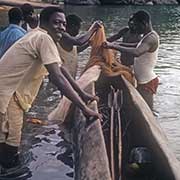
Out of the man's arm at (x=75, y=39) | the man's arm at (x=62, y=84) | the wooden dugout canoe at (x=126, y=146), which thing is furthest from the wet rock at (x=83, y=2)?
the man's arm at (x=62, y=84)

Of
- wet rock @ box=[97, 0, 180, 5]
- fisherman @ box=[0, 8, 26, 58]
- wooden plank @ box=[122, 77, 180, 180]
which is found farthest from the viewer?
wet rock @ box=[97, 0, 180, 5]

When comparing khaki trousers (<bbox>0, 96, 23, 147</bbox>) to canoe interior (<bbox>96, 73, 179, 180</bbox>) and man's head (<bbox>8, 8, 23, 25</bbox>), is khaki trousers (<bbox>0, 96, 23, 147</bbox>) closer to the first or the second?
canoe interior (<bbox>96, 73, 179, 180</bbox>)

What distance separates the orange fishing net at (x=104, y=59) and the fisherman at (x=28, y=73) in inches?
126

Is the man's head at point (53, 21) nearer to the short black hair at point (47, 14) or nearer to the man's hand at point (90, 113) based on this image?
the short black hair at point (47, 14)

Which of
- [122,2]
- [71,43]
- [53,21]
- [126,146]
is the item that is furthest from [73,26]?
[122,2]

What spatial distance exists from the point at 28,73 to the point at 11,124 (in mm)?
624

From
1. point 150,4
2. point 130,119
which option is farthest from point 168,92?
point 150,4

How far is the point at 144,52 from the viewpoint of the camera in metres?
8.55

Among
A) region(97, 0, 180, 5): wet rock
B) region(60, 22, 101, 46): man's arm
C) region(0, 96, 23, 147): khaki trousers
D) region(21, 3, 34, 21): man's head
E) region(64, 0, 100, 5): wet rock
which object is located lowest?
region(0, 96, 23, 147): khaki trousers

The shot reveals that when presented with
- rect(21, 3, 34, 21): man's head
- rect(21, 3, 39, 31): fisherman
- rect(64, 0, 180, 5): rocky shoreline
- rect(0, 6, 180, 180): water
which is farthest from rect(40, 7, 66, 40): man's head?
rect(64, 0, 180, 5): rocky shoreline

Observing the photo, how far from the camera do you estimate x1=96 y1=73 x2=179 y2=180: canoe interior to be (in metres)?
5.94

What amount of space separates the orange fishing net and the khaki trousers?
3506mm

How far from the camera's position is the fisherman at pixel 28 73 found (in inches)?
223

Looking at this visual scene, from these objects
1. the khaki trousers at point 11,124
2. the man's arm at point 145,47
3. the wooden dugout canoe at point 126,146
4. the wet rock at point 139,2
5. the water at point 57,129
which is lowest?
the water at point 57,129
